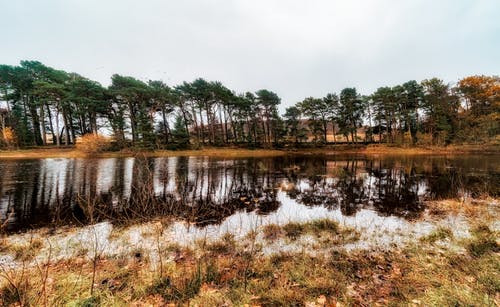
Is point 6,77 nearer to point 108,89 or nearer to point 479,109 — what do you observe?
point 108,89

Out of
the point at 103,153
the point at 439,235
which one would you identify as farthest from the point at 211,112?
the point at 439,235

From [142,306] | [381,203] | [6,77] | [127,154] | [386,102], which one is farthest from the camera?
[386,102]

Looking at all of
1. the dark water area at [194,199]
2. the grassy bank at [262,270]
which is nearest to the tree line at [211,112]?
the dark water area at [194,199]

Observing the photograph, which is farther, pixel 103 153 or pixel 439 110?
pixel 439 110

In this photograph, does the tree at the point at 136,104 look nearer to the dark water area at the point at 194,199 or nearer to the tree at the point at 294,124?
the dark water area at the point at 194,199

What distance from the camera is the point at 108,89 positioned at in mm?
46000

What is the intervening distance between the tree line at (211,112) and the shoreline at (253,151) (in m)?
2.62

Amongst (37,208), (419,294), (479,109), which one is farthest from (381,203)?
(479,109)

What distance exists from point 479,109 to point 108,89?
286 feet

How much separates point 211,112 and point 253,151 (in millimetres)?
17444

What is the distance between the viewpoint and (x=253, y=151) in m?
46.1

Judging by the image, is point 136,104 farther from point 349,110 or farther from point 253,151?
point 349,110

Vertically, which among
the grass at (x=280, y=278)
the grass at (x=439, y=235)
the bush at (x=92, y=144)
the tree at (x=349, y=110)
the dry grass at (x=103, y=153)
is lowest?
the grass at (x=439, y=235)

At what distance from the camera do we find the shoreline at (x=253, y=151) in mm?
35438
